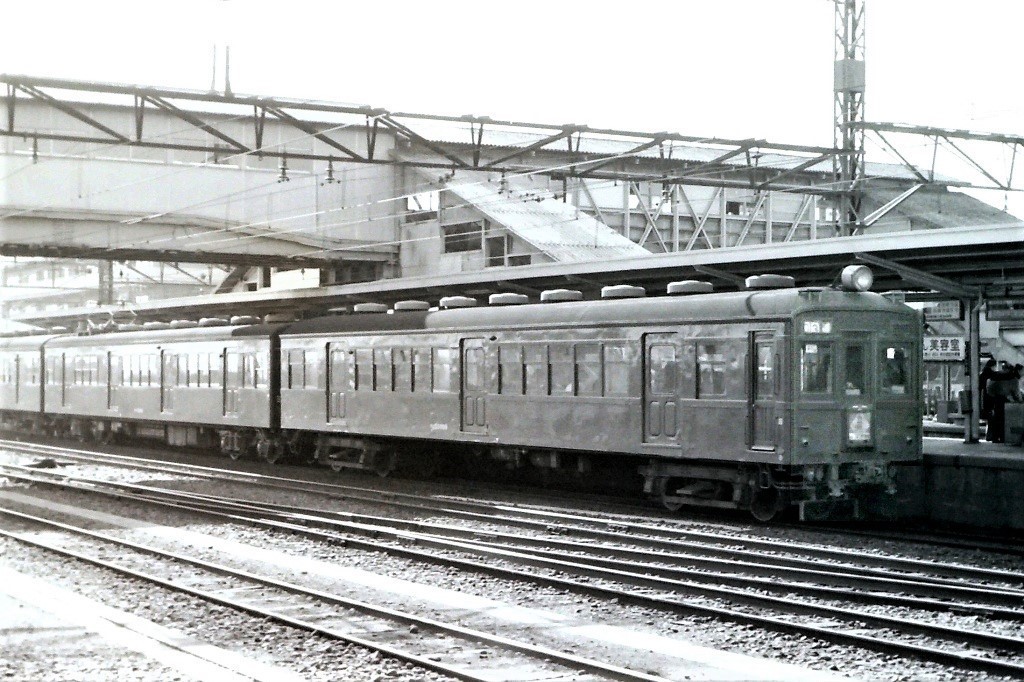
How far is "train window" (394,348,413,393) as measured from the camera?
22219mm

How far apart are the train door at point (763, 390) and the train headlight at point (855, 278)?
1.35 m

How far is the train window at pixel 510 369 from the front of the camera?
19766 mm

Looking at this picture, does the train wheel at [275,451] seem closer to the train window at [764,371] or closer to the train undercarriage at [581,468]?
the train undercarriage at [581,468]

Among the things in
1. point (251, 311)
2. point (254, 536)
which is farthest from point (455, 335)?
point (251, 311)

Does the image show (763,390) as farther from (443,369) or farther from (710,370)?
(443,369)

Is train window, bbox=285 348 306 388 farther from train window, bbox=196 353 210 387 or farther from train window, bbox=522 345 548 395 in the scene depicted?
train window, bbox=522 345 548 395

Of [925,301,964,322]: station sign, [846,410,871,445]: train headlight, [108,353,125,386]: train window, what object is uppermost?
[925,301,964,322]: station sign

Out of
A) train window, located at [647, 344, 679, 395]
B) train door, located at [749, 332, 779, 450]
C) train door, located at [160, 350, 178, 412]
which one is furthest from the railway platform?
train door, located at [160, 350, 178, 412]

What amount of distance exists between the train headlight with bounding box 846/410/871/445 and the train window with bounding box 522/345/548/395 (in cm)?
466

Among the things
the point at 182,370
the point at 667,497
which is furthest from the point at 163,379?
the point at 667,497

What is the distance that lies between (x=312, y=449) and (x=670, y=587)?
1563cm

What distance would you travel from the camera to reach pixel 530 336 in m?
19.5

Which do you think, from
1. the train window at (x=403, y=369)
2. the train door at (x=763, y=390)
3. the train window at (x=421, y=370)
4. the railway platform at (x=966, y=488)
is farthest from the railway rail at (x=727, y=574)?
the train window at (x=403, y=369)

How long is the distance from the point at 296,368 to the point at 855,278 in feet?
40.1
